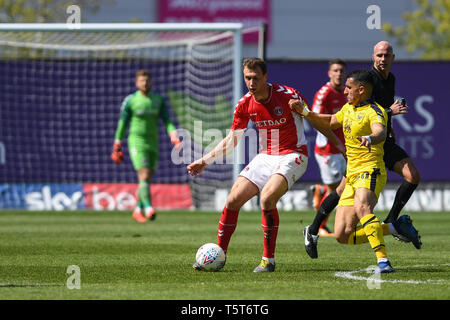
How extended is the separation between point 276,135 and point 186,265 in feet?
5.29

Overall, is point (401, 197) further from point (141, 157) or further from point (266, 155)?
point (141, 157)

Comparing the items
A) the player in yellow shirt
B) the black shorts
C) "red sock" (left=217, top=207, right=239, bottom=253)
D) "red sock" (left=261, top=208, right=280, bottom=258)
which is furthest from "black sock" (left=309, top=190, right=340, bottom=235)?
"red sock" (left=217, top=207, right=239, bottom=253)

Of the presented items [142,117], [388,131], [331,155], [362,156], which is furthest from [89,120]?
[362,156]

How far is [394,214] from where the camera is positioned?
35.0ft

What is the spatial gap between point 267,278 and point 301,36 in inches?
1648

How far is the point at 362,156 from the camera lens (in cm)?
883

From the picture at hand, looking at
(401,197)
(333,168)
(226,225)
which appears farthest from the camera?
(333,168)

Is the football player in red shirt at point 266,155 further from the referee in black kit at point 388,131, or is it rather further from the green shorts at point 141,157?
the green shorts at point 141,157

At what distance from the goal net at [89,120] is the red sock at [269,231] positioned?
10.9 metres

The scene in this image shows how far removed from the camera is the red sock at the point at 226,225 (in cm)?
909

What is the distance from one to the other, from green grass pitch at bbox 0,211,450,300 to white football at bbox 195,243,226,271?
12 centimetres
